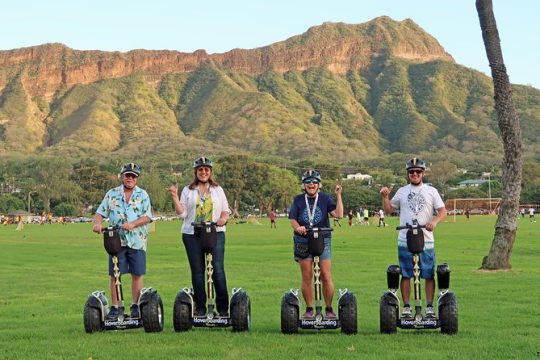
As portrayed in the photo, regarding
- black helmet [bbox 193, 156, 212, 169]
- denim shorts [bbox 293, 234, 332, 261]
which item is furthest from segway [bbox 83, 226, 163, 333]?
denim shorts [bbox 293, 234, 332, 261]

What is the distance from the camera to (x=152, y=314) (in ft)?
39.5

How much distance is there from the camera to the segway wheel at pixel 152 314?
12.0 metres

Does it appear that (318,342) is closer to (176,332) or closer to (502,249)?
(176,332)

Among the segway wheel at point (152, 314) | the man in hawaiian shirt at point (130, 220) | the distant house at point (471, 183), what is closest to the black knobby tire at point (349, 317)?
the segway wheel at point (152, 314)

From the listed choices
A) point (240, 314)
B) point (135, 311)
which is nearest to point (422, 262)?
point (240, 314)

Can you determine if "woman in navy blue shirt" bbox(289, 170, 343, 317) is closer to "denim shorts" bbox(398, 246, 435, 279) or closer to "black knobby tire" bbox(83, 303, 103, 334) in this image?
"denim shorts" bbox(398, 246, 435, 279)

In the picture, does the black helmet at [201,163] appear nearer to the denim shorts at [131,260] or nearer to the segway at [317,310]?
the denim shorts at [131,260]

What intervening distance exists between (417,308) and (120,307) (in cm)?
401

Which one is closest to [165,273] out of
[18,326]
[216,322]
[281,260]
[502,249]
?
[281,260]

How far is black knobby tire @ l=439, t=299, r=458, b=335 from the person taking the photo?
458 inches

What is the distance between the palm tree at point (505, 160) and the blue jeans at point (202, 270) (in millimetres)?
12503

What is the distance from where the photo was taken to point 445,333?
1183 cm

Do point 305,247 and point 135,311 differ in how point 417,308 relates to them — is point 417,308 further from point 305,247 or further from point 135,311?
point 135,311

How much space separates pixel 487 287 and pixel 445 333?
7.43 m
